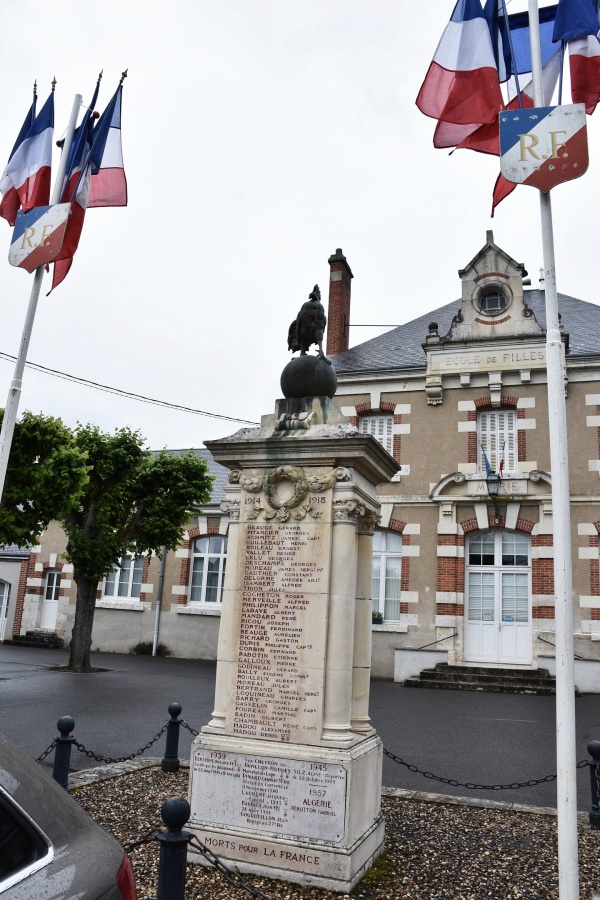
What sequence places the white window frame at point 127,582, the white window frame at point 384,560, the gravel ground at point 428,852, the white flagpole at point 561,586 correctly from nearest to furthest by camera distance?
the white flagpole at point 561,586 < the gravel ground at point 428,852 < the white window frame at point 384,560 < the white window frame at point 127,582

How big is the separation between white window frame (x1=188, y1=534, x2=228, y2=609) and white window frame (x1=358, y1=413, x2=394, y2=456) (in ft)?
18.6

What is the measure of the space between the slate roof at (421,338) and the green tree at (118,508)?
18.3 feet

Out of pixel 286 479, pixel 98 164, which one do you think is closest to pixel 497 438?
pixel 98 164

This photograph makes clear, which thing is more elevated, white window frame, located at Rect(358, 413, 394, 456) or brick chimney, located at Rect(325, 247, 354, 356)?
brick chimney, located at Rect(325, 247, 354, 356)

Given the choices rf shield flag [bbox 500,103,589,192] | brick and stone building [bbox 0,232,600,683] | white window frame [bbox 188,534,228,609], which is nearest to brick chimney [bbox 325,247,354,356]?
brick and stone building [bbox 0,232,600,683]

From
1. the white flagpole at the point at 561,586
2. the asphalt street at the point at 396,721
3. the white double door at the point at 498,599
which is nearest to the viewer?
the white flagpole at the point at 561,586

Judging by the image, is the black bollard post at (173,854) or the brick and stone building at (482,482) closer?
the black bollard post at (173,854)

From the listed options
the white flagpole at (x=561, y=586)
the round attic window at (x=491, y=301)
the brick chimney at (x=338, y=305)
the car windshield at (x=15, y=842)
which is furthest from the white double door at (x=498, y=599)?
the car windshield at (x=15, y=842)

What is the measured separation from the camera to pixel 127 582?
22984 mm

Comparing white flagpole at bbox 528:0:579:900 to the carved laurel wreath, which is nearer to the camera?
white flagpole at bbox 528:0:579:900

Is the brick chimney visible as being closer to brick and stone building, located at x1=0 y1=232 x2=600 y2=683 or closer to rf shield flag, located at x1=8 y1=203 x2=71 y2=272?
brick and stone building, located at x1=0 y1=232 x2=600 y2=683

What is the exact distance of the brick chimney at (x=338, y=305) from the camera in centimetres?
2192

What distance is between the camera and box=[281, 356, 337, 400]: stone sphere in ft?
18.5

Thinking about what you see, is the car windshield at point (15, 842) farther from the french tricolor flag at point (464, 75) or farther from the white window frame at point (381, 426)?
the white window frame at point (381, 426)
